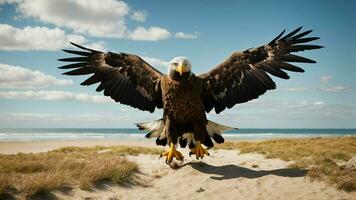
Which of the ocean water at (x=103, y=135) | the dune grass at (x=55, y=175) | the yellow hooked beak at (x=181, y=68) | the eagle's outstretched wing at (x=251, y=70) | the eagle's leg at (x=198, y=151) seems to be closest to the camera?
the dune grass at (x=55, y=175)

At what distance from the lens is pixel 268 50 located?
28.2ft

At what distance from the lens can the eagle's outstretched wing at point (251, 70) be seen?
842cm

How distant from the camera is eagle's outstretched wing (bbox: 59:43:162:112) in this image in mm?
9062

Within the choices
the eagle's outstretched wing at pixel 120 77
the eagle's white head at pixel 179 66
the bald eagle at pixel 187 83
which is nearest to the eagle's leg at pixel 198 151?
the bald eagle at pixel 187 83

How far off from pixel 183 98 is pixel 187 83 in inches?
13.5

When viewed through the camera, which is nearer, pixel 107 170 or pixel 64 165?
pixel 107 170

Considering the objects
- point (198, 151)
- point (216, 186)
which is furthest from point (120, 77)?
point (216, 186)

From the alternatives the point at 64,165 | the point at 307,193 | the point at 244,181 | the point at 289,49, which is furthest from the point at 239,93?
the point at 64,165

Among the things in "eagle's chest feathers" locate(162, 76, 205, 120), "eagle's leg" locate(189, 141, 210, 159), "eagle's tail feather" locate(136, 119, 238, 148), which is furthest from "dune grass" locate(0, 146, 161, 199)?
"eagle's chest feathers" locate(162, 76, 205, 120)

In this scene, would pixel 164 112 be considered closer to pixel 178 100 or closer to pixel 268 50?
pixel 178 100

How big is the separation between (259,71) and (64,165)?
518 centimetres

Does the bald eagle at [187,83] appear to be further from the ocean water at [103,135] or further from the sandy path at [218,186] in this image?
the ocean water at [103,135]

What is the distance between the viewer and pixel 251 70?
28.6 ft

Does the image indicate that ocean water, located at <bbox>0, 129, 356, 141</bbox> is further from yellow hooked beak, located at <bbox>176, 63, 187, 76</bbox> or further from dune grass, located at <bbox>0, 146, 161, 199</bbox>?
yellow hooked beak, located at <bbox>176, 63, 187, 76</bbox>
